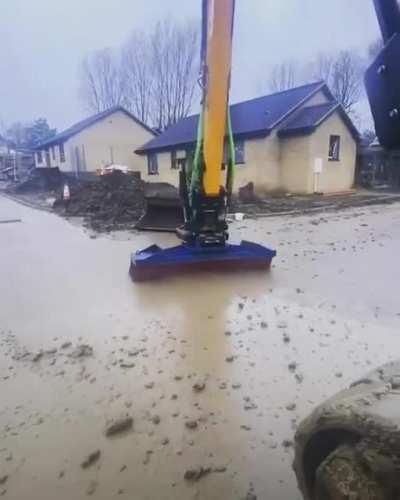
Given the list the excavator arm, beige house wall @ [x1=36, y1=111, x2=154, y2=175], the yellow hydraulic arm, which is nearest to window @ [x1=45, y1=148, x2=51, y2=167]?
beige house wall @ [x1=36, y1=111, x2=154, y2=175]

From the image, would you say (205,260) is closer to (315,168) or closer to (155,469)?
(155,469)

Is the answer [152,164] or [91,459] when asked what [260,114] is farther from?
[91,459]

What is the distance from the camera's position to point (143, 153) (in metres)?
28.1

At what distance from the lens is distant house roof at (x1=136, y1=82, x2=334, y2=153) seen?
19.5 meters

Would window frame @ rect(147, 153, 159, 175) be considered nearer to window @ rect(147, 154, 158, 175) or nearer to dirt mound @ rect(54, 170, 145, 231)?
window @ rect(147, 154, 158, 175)

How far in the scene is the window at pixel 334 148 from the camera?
19578mm

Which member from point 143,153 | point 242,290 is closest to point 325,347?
point 242,290

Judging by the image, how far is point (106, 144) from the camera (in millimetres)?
33781

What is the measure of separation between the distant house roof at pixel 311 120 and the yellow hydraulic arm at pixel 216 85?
1327 centimetres

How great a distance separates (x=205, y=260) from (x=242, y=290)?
3.14ft

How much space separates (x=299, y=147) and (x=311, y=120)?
1.24 metres

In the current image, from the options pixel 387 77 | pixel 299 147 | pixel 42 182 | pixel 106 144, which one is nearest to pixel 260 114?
pixel 299 147

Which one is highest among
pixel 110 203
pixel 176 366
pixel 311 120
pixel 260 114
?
pixel 260 114

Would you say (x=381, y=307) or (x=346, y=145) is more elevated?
(x=346, y=145)
